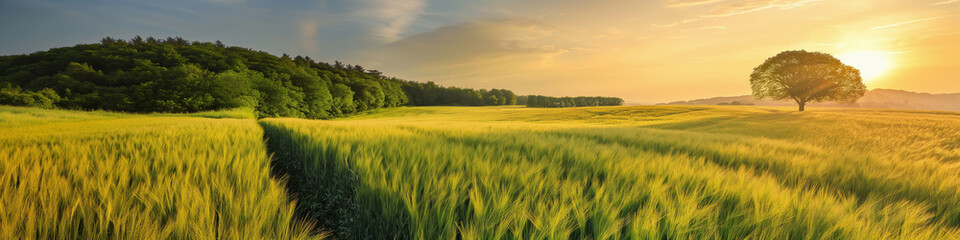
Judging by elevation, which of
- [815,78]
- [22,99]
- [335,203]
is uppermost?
[815,78]

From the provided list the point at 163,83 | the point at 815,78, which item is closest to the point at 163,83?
the point at 163,83

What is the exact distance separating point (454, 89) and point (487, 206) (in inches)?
3688

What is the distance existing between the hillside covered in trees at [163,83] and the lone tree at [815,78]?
63.3 m

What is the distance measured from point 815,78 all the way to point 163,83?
7615 centimetres

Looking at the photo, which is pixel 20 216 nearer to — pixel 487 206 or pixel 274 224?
pixel 274 224

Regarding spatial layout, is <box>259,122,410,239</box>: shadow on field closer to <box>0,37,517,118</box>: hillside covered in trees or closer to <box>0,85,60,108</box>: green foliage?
<box>0,37,517,118</box>: hillside covered in trees

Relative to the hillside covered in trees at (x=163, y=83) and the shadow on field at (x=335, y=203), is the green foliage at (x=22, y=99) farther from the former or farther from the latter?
the shadow on field at (x=335, y=203)

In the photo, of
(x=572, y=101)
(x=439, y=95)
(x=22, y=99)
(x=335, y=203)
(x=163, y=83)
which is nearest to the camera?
(x=335, y=203)

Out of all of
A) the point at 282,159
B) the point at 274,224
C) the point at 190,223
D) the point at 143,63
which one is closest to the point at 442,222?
the point at 274,224

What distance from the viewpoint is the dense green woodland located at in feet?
115

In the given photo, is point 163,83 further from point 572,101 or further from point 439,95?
point 572,101

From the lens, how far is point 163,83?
117 feet

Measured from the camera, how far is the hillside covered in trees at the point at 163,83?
34.9 m

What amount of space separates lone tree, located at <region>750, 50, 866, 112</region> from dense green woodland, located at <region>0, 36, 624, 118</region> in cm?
6343
